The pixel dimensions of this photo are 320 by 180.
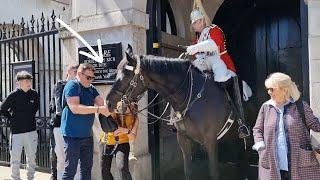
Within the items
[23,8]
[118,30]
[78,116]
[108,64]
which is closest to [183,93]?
[78,116]

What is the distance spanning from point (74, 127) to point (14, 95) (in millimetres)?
2022

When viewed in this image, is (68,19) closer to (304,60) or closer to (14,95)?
(14,95)

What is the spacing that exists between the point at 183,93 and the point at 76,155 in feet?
4.79

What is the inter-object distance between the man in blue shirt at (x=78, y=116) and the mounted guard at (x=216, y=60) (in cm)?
128

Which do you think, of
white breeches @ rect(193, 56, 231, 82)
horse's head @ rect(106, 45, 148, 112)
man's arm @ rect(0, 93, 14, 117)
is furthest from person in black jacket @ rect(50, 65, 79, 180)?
white breeches @ rect(193, 56, 231, 82)

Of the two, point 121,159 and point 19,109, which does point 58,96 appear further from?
point 121,159

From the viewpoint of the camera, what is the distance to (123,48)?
234 inches

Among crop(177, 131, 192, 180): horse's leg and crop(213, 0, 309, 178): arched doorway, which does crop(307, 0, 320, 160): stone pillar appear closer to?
crop(177, 131, 192, 180): horse's leg

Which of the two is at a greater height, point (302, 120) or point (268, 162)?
point (302, 120)

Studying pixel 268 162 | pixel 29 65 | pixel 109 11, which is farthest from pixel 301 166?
pixel 29 65

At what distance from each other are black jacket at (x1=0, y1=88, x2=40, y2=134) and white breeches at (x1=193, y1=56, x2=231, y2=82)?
114 inches

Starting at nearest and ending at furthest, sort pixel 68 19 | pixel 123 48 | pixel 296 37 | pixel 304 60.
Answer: pixel 304 60
pixel 123 48
pixel 68 19
pixel 296 37

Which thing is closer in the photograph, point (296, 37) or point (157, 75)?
point (157, 75)

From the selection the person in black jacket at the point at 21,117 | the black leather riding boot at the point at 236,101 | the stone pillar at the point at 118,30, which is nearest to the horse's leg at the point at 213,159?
the black leather riding boot at the point at 236,101
